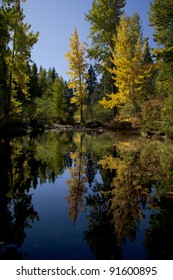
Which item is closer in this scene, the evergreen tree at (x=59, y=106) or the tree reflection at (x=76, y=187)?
the tree reflection at (x=76, y=187)

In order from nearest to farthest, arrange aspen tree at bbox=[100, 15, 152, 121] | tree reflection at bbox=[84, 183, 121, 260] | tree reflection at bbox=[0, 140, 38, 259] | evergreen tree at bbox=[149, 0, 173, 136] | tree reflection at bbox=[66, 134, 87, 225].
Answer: tree reflection at bbox=[84, 183, 121, 260], tree reflection at bbox=[0, 140, 38, 259], tree reflection at bbox=[66, 134, 87, 225], evergreen tree at bbox=[149, 0, 173, 136], aspen tree at bbox=[100, 15, 152, 121]

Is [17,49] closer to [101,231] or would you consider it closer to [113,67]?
[113,67]

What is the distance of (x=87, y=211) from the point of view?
200 inches

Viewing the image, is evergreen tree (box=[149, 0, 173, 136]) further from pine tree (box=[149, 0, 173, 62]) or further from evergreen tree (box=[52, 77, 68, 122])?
evergreen tree (box=[52, 77, 68, 122])

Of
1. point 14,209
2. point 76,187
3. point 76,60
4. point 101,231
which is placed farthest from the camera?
point 76,60

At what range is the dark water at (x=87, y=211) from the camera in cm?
363

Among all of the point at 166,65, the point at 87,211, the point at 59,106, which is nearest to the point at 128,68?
the point at 166,65

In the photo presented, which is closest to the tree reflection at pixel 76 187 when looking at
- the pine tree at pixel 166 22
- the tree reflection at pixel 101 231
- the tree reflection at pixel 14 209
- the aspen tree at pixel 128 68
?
the tree reflection at pixel 101 231

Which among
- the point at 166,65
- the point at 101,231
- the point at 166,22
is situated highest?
the point at 166,22

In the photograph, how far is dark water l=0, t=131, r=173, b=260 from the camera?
3.63 m

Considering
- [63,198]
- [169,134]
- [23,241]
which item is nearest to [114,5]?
[169,134]

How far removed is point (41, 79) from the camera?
76.6 metres

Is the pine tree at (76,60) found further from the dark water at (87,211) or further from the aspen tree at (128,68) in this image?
the dark water at (87,211)

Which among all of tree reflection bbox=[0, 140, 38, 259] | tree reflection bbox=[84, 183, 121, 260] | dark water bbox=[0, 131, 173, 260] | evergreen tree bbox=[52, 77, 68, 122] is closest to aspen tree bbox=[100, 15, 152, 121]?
dark water bbox=[0, 131, 173, 260]
